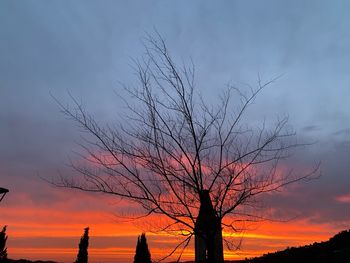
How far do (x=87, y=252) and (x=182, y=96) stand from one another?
15.7 metres

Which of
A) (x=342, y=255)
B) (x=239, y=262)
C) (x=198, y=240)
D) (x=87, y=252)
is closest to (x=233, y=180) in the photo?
(x=342, y=255)

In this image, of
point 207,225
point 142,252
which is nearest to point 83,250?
point 142,252

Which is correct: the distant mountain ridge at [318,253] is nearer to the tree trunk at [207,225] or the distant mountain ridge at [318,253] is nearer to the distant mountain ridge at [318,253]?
the distant mountain ridge at [318,253]

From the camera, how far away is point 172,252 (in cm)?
967

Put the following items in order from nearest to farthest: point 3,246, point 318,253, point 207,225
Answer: point 207,225 < point 318,253 < point 3,246

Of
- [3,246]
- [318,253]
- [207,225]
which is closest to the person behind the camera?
[207,225]

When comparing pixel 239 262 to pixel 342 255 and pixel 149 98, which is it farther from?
pixel 149 98

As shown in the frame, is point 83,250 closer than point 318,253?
No

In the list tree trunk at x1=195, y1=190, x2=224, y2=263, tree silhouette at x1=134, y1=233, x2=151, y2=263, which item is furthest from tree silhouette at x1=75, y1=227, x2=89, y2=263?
tree trunk at x1=195, y1=190, x2=224, y2=263

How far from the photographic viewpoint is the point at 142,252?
1983cm

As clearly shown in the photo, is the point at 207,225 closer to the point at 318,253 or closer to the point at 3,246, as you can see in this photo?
the point at 318,253

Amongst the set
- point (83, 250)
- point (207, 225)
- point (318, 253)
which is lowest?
point (207, 225)

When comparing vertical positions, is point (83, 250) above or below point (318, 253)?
above

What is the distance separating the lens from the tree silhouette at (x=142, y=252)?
19.5 m
